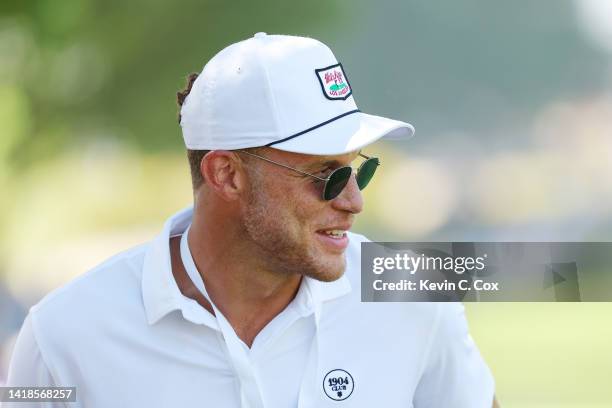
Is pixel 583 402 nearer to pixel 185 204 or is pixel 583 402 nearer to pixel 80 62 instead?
pixel 185 204

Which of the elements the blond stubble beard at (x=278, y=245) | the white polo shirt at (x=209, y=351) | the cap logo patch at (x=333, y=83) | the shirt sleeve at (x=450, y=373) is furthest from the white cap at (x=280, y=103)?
the shirt sleeve at (x=450, y=373)

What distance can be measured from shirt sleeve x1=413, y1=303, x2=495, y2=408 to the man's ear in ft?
1.46

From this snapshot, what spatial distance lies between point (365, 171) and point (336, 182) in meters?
0.15

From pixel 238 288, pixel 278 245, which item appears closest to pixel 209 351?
pixel 238 288

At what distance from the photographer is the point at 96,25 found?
212 centimetres

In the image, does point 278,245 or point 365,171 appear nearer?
point 278,245

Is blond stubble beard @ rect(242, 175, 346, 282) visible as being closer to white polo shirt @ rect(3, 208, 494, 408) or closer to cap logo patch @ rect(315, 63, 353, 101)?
white polo shirt @ rect(3, 208, 494, 408)

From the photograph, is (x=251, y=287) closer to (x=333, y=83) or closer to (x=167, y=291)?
(x=167, y=291)

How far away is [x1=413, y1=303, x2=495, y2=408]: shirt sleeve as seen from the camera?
175cm

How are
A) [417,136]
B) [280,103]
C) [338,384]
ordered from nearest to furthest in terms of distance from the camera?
1. [280,103]
2. [338,384]
3. [417,136]

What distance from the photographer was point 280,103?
159 centimetres

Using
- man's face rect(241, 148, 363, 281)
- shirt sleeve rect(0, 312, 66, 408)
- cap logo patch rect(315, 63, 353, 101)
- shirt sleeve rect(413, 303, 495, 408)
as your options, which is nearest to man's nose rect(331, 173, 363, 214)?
man's face rect(241, 148, 363, 281)

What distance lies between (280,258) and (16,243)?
753 mm

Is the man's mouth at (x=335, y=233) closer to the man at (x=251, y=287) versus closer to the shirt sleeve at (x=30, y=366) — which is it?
the man at (x=251, y=287)
